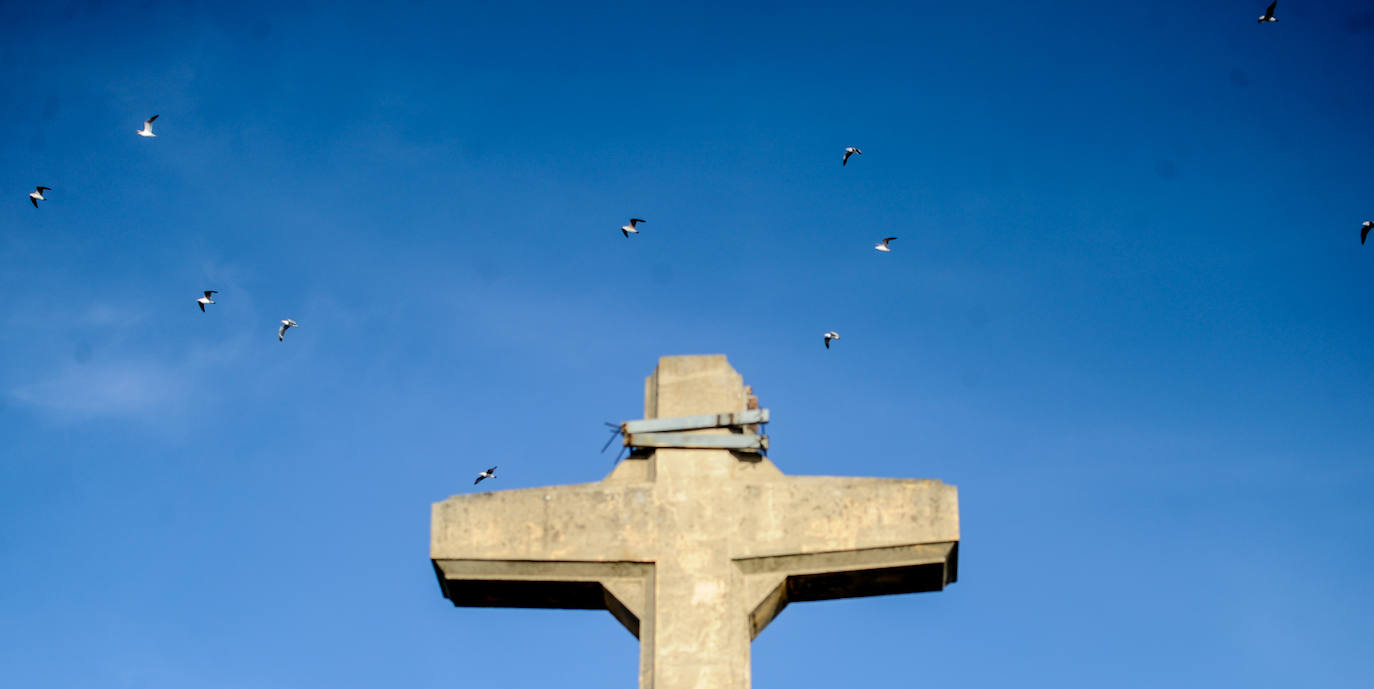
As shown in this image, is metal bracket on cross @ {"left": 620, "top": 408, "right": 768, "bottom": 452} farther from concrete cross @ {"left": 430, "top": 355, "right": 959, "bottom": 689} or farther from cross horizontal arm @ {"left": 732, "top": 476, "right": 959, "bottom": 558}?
cross horizontal arm @ {"left": 732, "top": 476, "right": 959, "bottom": 558}

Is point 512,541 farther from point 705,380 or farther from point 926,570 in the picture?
point 926,570

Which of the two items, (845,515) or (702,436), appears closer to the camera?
(845,515)

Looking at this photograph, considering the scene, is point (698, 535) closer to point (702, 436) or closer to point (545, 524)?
point (702, 436)

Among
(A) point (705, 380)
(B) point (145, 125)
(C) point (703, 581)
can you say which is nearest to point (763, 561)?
(C) point (703, 581)

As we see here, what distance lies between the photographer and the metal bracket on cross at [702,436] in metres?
14.8

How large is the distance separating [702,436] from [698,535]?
0.82 m

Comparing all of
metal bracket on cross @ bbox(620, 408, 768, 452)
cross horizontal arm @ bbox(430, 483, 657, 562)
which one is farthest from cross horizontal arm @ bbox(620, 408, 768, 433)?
cross horizontal arm @ bbox(430, 483, 657, 562)

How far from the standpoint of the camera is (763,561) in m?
14.4

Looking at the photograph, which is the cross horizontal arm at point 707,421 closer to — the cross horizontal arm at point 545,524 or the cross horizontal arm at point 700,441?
the cross horizontal arm at point 700,441

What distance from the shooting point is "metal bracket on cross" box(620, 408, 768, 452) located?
14781mm

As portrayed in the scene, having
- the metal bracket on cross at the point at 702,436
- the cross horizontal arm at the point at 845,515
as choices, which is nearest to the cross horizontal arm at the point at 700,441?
the metal bracket on cross at the point at 702,436

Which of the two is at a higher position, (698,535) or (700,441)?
(700,441)

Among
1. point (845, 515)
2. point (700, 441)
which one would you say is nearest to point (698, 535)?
point (700, 441)

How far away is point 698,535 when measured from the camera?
14.4 m
